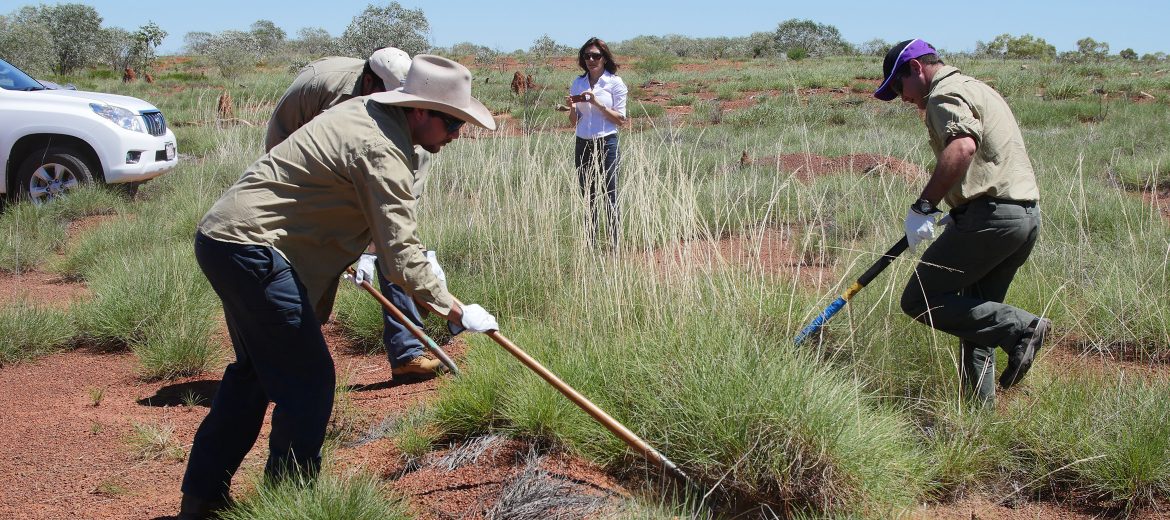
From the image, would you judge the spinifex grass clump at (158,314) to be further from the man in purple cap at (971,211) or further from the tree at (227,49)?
the tree at (227,49)

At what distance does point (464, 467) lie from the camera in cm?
364

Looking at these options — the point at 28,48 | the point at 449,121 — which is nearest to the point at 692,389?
the point at 449,121

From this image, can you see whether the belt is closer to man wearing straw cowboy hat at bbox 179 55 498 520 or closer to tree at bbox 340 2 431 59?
man wearing straw cowboy hat at bbox 179 55 498 520

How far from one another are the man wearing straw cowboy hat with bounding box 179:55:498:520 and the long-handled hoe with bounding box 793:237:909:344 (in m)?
1.64

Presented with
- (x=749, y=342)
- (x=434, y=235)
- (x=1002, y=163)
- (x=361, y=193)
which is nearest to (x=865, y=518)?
(x=749, y=342)

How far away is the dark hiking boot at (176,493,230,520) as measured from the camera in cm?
320

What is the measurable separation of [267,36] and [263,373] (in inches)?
2808

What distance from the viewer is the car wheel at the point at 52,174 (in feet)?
30.6

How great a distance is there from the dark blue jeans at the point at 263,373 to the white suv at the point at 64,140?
23.7ft

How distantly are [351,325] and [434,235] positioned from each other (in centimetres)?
131

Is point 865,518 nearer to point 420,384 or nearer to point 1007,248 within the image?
point 1007,248

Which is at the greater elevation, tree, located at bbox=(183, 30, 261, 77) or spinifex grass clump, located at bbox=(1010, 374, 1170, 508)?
tree, located at bbox=(183, 30, 261, 77)

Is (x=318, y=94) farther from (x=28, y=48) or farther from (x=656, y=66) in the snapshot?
(x=28, y=48)

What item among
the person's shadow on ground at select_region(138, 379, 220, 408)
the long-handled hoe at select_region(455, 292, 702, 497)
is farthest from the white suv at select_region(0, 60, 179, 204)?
the long-handled hoe at select_region(455, 292, 702, 497)
